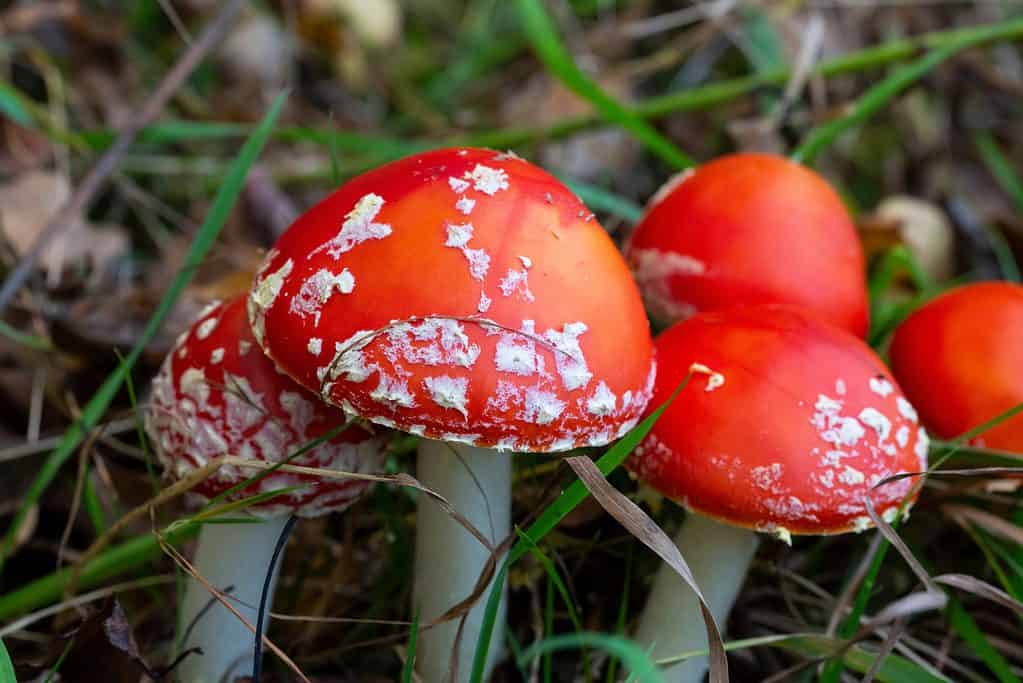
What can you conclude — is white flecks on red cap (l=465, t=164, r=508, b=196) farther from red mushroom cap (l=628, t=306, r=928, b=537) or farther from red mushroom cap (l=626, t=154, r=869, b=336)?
red mushroom cap (l=626, t=154, r=869, b=336)

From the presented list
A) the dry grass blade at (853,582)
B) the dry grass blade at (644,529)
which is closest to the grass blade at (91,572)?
the dry grass blade at (644,529)

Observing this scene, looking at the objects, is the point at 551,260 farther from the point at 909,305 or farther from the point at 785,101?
the point at 785,101

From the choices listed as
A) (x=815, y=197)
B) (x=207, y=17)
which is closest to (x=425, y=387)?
(x=815, y=197)

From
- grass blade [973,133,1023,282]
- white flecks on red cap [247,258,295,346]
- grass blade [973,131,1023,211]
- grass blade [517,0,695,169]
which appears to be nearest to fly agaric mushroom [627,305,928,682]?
white flecks on red cap [247,258,295,346]

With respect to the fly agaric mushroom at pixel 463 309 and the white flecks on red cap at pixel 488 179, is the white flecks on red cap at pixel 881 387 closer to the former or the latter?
the fly agaric mushroom at pixel 463 309

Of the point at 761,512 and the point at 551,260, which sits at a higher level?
the point at 551,260

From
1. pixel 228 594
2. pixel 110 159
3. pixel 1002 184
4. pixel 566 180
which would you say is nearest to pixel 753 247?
pixel 566 180

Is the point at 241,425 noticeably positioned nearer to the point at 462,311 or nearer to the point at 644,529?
the point at 462,311
